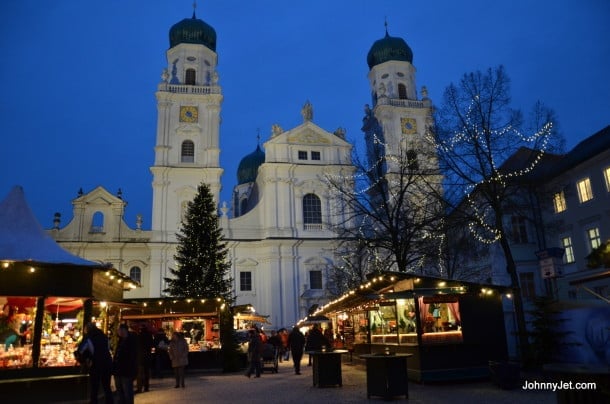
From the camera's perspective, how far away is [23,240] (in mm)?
11742

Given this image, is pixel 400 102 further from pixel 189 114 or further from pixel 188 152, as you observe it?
pixel 188 152

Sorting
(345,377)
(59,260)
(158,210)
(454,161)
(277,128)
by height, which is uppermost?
(277,128)

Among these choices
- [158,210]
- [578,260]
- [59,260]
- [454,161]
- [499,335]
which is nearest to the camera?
[59,260]

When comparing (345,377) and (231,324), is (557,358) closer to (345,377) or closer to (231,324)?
(345,377)

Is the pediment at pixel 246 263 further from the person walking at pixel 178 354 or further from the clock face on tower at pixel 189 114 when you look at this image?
the person walking at pixel 178 354

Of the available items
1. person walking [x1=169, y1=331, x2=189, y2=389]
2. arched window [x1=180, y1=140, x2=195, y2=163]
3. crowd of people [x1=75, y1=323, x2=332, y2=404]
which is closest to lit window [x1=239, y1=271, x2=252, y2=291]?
arched window [x1=180, y1=140, x2=195, y2=163]

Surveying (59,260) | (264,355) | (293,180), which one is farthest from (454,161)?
(293,180)

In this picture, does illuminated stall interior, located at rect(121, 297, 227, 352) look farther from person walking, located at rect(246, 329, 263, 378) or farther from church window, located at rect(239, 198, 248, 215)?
church window, located at rect(239, 198, 248, 215)

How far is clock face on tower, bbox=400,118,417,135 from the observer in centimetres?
4506

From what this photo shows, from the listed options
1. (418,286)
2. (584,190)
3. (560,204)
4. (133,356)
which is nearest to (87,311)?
(133,356)

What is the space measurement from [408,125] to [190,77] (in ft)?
64.6

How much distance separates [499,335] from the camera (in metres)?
13.6

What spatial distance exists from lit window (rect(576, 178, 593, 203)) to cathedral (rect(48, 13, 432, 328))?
635 inches

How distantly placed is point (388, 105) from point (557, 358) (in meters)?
33.4
